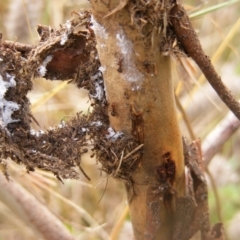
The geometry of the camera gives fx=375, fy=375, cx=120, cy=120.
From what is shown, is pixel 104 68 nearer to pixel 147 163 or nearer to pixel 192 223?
pixel 147 163

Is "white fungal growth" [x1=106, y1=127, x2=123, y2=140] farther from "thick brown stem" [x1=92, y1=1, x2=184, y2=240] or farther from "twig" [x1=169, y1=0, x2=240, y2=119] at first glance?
"twig" [x1=169, y1=0, x2=240, y2=119]

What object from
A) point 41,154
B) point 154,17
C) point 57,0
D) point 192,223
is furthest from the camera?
point 57,0

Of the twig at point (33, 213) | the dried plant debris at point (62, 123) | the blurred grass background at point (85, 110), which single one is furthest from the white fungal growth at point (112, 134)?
the blurred grass background at point (85, 110)

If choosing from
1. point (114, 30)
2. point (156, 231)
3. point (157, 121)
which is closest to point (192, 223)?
point (156, 231)

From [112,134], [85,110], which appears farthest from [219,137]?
[85,110]

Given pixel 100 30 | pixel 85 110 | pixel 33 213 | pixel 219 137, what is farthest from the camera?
pixel 85 110

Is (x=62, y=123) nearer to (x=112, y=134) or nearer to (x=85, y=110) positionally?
(x=112, y=134)

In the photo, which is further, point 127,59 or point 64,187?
point 64,187
